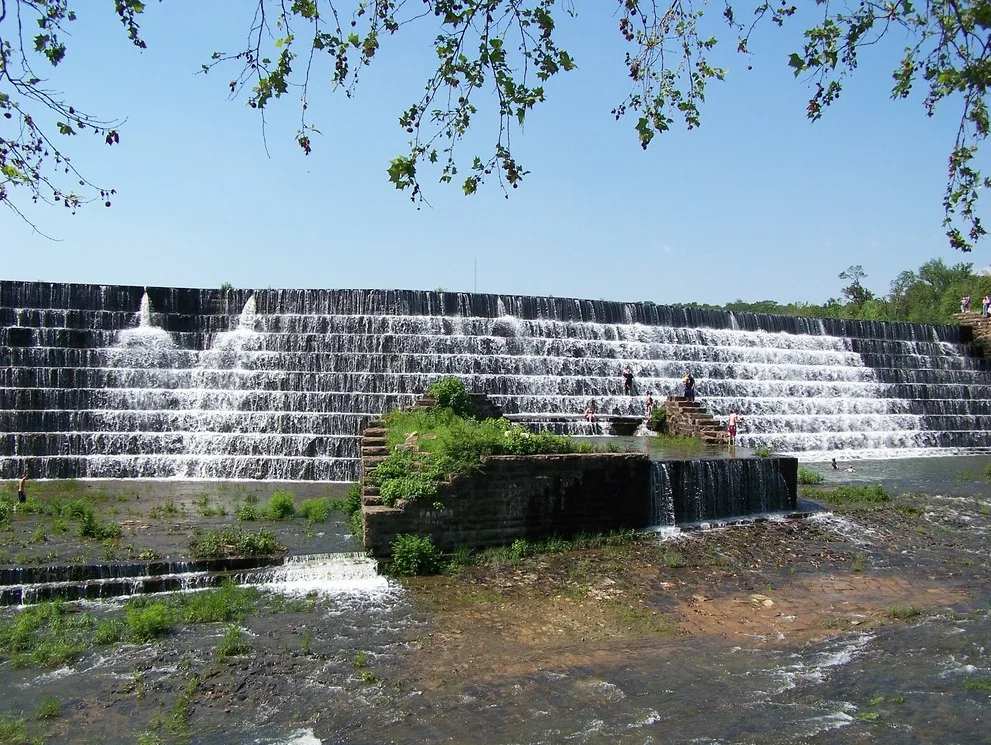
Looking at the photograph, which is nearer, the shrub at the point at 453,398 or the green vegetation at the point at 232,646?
the green vegetation at the point at 232,646

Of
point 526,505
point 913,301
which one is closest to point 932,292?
point 913,301

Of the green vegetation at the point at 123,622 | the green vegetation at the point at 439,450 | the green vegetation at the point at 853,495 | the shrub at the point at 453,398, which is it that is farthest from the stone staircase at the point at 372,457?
the green vegetation at the point at 853,495

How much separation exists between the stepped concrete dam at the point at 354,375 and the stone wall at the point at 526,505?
7.81 metres

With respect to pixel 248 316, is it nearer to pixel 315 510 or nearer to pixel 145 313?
pixel 145 313

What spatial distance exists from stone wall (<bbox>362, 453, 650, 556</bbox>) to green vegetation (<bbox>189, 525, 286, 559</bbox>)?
1.46 meters

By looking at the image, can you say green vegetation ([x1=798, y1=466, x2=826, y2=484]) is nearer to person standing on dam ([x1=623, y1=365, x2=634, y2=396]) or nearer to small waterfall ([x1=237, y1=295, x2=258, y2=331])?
person standing on dam ([x1=623, y1=365, x2=634, y2=396])

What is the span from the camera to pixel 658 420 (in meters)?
23.0

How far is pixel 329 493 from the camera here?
59.9 feet

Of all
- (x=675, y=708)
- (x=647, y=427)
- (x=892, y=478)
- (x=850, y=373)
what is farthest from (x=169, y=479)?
(x=850, y=373)

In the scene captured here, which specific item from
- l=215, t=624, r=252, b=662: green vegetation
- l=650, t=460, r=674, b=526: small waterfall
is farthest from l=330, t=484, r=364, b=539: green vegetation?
l=650, t=460, r=674, b=526: small waterfall

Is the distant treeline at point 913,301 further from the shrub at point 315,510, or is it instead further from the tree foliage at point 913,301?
the shrub at point 315,510

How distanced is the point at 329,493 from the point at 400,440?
5.39 metres

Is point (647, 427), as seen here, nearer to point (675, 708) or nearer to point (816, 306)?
point (675, 708)

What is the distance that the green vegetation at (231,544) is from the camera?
11430mm
